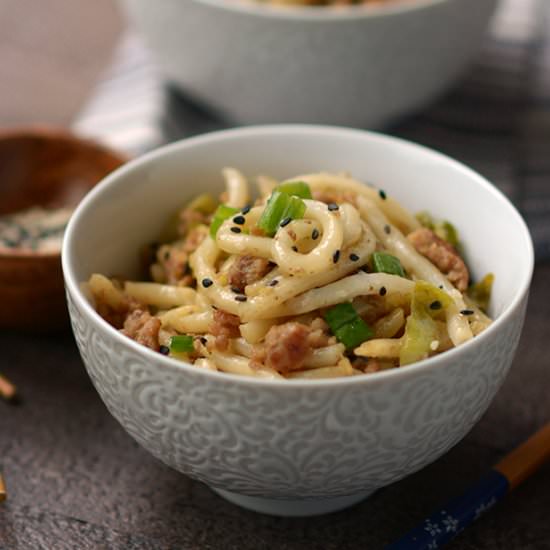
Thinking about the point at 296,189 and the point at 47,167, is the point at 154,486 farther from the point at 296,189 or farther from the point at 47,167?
the point at 47,167

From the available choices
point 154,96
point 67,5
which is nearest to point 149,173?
point 154,96

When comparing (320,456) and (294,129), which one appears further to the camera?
(294,129)

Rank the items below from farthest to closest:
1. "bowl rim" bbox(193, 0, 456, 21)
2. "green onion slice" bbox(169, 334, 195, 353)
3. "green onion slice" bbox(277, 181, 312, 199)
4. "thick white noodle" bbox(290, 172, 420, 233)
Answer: "bowl rim" bbox(193, 0, 456, 21), "thick white noodle" bbox(290, 172, 420, 233), "green onion slice" bbox(277, 181, 312, 199), "green onion slice" bbox(169, 334, 195, 353)

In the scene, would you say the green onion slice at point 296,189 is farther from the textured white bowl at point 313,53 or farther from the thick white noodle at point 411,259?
the textured white bowl at point 313,53

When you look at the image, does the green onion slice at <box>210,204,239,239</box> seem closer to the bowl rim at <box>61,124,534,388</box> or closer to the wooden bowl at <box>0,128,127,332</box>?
the bowl rim at <box>61,124,534,388</box>

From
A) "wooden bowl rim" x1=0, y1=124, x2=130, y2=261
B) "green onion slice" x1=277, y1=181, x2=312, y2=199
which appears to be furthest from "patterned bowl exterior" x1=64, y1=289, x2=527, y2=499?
"wooden bowl rim" x1=0, y1=124, x2=130, y2=261

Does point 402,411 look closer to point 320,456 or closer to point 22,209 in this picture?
point 320,456
